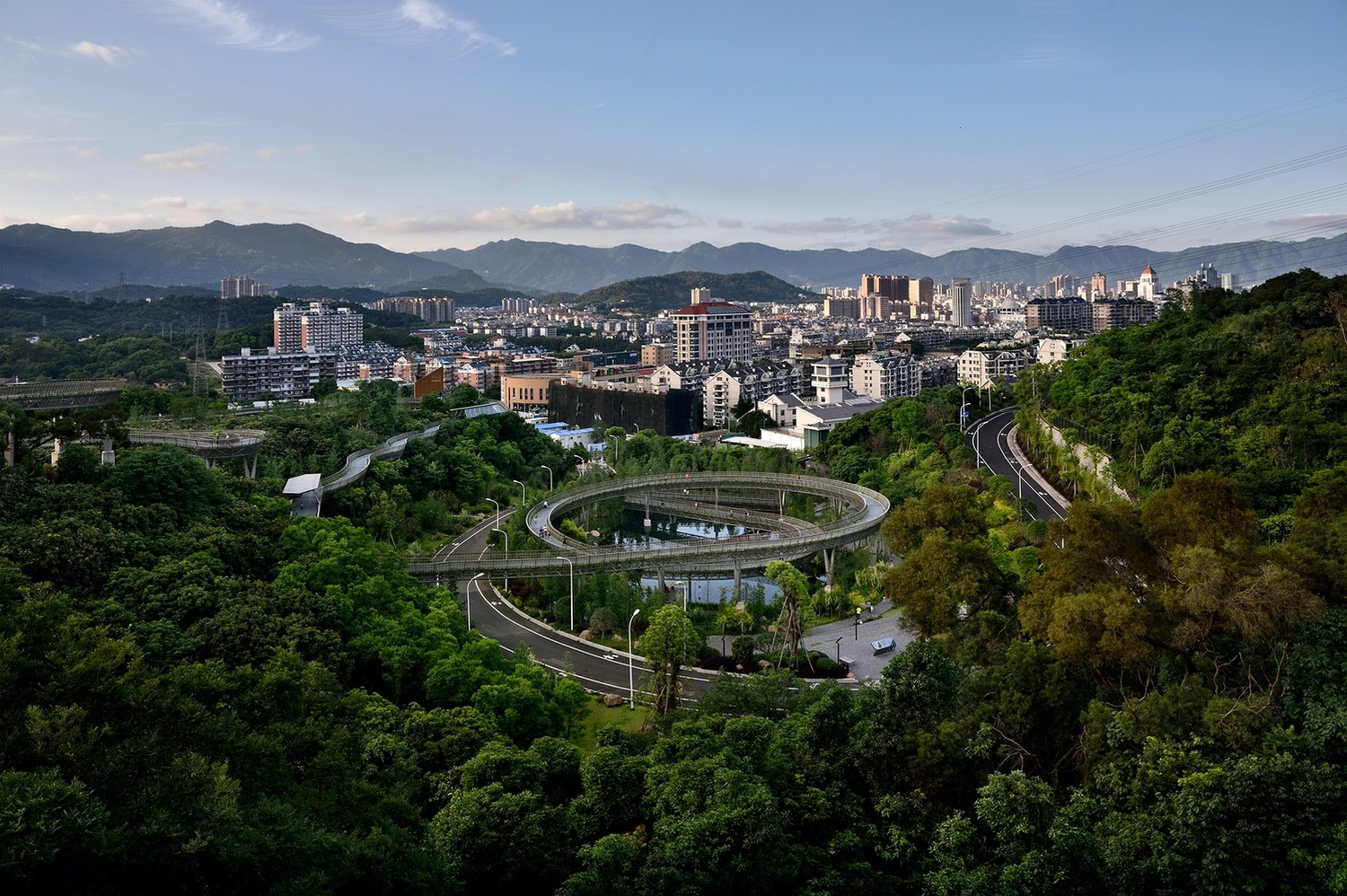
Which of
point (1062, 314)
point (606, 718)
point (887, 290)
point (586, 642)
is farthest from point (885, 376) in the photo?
point (887, 290)

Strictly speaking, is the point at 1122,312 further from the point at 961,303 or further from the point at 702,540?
the point at 702,540

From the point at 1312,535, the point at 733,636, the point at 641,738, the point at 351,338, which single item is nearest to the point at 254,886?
the point at 641,738

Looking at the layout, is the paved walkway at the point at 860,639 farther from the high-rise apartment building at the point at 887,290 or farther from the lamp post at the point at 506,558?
the high-rise apartment building at the point at 887,290

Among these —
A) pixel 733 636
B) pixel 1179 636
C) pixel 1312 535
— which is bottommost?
pixel 733 636

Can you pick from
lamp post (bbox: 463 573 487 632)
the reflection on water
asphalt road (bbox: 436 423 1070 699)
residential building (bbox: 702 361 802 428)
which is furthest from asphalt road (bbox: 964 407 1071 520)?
residential building (bbox: 702 361 802 428)

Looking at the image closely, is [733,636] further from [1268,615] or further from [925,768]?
[1268,615]

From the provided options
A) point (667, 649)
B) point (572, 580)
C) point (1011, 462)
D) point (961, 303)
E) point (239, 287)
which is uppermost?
point (239, 287)
